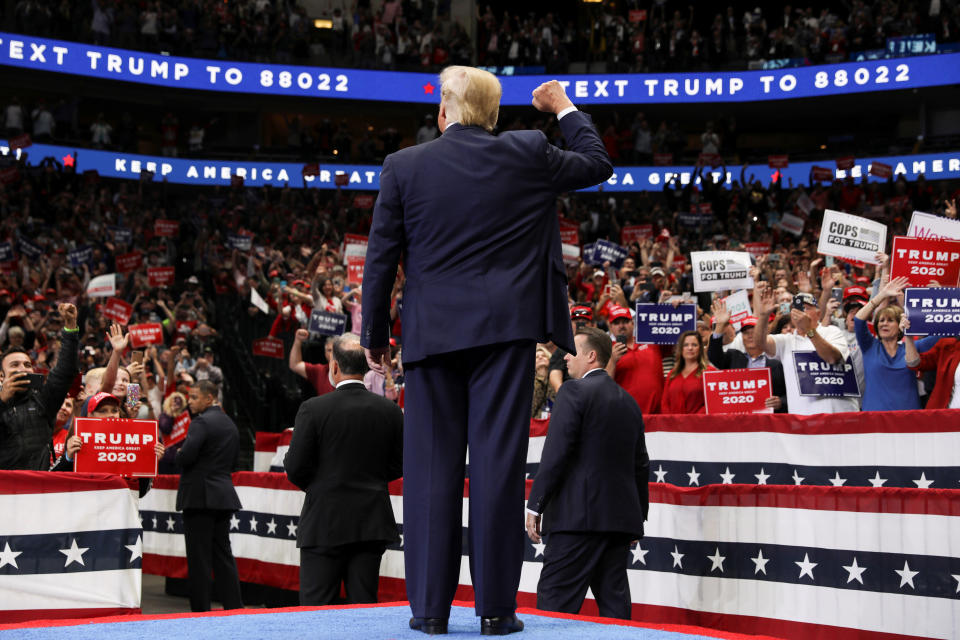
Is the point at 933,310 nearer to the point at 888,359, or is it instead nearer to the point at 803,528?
the point at 888,359

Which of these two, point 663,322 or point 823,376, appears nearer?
point 823,376

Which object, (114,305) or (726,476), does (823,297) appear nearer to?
(726,476)

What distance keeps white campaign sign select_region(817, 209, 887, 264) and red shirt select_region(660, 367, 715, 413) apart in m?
1.72

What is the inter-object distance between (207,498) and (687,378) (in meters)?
3.86

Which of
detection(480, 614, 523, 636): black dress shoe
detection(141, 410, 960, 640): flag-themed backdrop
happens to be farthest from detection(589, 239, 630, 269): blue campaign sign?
detection(480, 614, 523, 636): black dress shoe

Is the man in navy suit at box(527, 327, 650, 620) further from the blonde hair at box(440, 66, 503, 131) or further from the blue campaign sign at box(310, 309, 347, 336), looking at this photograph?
the blue campaign sign at box(310, 309, 347, 336)

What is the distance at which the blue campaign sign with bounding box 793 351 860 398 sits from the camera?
8141mm

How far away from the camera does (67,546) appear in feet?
24.2

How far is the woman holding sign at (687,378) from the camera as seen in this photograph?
9.05 metres

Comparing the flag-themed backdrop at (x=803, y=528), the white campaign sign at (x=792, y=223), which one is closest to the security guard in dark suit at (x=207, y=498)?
the flag-themed backdrop at (x=803, y=528)

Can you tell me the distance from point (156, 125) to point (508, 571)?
34118 millimetres

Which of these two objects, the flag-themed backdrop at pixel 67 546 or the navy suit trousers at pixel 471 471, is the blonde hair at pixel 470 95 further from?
the flag-themed backdrop at pixel 67 546

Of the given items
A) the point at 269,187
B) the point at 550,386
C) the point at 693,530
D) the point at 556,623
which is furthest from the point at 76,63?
the point at 556,623

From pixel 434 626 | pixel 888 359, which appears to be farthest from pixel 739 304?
pixel 434 626
